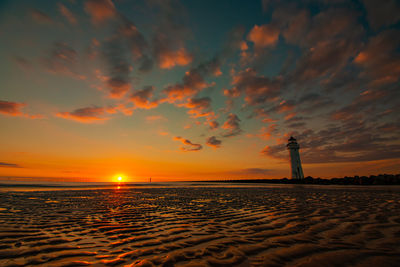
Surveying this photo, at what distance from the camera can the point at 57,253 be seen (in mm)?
4180

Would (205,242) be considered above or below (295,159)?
below

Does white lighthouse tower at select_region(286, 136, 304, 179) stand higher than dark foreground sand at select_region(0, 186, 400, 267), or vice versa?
white lighthouse tower at select_region(286, 136, 304, 179)

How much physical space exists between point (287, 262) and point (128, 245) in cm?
358

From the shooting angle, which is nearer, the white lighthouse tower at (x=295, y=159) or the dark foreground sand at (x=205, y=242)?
the dark foreground sand at (x=205, y=242)

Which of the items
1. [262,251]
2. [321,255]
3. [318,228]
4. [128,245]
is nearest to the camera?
[321,255]

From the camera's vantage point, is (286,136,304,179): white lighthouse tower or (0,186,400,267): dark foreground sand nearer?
(0,186,400,267): dark foreground sand

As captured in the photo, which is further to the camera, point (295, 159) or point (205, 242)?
point (295, 159)

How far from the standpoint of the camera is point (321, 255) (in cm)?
382

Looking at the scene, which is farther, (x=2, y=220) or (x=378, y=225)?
(x=2, y=220)

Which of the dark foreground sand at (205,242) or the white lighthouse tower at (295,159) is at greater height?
the white lighthouse tower at (295,159)

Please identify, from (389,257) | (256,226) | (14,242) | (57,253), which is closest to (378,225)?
(389,257)

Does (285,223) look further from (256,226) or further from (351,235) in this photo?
(351,235)

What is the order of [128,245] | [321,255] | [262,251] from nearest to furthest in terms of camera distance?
[321,255] → [262,251] → [128,245]

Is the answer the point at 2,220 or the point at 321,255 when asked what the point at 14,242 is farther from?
the point at 321,255
